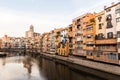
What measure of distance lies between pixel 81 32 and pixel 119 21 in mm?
26347

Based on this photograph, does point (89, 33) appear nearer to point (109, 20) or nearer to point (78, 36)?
point (78, 36)

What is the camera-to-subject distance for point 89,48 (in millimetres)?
64125

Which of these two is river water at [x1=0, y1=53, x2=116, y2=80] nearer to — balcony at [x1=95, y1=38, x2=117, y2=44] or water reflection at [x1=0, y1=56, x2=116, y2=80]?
water reflection at [x1=0, y1=56, x2=116, y2=80]

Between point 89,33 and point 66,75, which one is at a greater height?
point 89,33

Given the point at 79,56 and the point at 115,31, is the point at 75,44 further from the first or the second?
the point at 115,31

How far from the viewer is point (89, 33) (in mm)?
65188

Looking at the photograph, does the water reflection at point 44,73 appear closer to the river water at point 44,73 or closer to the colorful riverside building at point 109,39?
the river water at point 44,73

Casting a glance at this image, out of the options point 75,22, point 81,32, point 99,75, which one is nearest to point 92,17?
point 81,32

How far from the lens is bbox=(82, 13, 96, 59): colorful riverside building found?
205 feet

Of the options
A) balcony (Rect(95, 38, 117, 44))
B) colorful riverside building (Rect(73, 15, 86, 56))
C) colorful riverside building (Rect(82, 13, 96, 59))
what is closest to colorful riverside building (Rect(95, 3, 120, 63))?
balcony (Rect(95, 38, 117, 44))

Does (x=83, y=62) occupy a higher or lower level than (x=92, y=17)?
lower

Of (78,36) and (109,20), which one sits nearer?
(109,20)

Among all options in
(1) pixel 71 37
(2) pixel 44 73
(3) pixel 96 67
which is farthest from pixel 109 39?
(1) pixel 71 37

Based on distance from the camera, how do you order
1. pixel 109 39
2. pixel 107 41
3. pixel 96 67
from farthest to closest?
pixel 107 41
pixel 109 39
pixel 96 67
